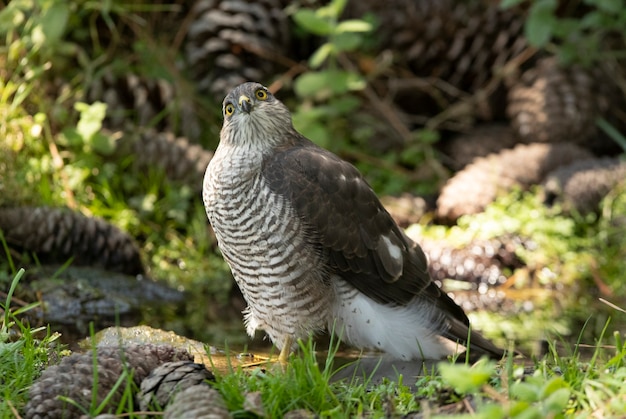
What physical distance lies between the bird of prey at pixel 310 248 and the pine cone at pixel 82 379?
38.4 inches

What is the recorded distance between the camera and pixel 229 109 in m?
4.11

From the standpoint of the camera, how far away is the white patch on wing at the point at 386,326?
402 cm

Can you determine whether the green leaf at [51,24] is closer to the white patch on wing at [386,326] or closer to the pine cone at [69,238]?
the pine cone at [69,238]

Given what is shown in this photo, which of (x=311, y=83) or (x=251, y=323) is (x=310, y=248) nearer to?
(x=251, y=323)

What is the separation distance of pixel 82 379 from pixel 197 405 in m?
0.43

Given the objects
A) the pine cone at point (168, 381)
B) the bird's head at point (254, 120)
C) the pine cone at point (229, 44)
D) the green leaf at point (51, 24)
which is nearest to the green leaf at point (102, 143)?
the green leaf at point (51, 24)

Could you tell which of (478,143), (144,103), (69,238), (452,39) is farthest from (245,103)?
(452,39)

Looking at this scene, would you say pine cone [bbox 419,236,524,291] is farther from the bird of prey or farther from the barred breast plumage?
the barred breast plumage

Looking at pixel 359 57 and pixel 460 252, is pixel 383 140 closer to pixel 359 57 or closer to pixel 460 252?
pixel 359 57

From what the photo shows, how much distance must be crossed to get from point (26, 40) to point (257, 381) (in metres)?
3.87

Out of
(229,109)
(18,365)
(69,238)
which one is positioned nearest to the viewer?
(18,365)

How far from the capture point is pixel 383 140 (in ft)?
24.5

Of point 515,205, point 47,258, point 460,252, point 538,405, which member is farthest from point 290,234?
point 515,205

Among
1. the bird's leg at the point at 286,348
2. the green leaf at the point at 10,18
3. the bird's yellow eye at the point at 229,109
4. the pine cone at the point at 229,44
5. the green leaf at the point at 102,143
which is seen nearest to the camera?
the bird's leg at the point at 286,348
